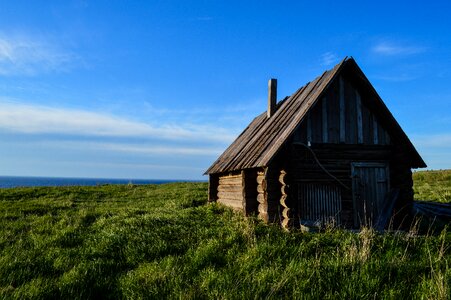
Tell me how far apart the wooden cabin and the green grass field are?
6.23 ft

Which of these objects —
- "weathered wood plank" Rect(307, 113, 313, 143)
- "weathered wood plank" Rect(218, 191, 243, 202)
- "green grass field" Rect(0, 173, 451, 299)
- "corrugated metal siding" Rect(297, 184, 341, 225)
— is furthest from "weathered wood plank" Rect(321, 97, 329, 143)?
"weathered wood plank" Rect(218, 191, 243, 202)

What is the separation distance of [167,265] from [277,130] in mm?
7259

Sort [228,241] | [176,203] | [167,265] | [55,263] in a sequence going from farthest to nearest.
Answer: [176,203] < [228,241] < [55,263] < [167,265]

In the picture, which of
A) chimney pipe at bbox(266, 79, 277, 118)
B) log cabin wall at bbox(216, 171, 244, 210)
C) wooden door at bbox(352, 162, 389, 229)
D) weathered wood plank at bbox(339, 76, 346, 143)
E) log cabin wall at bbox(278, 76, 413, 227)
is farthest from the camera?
chimney pipe at bbox(266, 79, 277, 118)

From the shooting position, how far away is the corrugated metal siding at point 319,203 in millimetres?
11922

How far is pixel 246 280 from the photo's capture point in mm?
6098

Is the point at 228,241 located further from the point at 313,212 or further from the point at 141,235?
the point at 313,212

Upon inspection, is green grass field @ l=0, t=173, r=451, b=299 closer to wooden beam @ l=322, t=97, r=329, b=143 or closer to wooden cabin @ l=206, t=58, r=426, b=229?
wooden cabin @ l=206, t=58, r=426, b=229

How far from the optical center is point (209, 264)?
7.14m

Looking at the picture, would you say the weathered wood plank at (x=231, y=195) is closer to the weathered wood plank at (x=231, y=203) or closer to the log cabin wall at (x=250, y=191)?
the weathered wood plank at (x=231, y=203)

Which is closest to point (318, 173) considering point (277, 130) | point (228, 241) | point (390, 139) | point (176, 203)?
point (277, 130)

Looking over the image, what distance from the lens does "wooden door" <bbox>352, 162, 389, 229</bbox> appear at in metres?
12.5

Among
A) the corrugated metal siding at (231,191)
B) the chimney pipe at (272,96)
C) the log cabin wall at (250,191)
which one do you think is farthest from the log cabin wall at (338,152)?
the chimney pipe at (272,96)

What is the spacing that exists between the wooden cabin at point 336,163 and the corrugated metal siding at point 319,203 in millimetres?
33
